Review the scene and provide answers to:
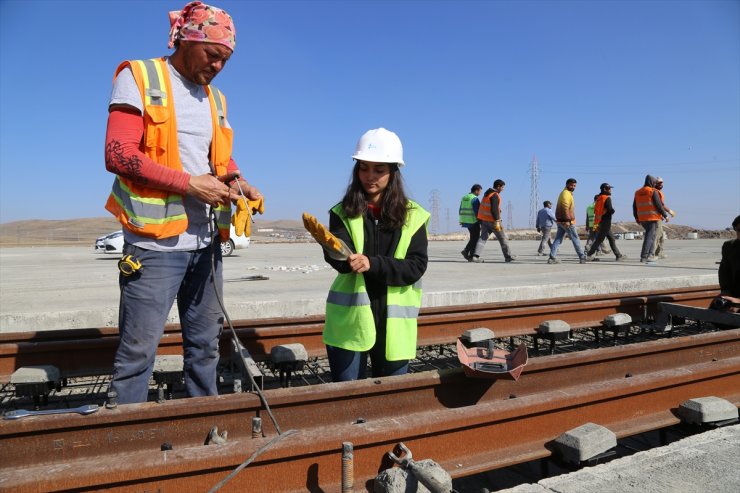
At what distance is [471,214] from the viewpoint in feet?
44.8

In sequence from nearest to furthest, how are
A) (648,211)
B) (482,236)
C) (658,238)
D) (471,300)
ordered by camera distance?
(471,300)
(648,211)
(658,238)
(482,236)

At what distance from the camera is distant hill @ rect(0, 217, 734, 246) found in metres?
42.0

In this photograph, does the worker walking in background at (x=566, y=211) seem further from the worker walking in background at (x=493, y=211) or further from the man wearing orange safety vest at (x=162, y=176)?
the man wearing orange safety vest at (x=162, y=176)

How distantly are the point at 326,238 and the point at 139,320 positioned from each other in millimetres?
1036

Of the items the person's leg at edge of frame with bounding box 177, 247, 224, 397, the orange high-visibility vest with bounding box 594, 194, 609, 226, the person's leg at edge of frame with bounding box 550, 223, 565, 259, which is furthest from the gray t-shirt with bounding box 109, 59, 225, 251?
the orange high-visibility vest with bounding box 594, 194, 609, 226

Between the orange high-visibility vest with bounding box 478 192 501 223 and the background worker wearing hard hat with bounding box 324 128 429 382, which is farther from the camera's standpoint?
the orange high-visibility vest with bounding box 478 192 501 223

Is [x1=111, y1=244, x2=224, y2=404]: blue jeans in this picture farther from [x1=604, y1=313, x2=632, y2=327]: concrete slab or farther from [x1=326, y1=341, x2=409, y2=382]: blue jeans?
[x1=604, y1=313, x2=632, y2=327]: concrete slab

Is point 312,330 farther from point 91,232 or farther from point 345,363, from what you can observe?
point 91,232

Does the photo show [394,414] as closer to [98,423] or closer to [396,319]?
[396,319]

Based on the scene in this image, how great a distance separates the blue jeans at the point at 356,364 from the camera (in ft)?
10.4

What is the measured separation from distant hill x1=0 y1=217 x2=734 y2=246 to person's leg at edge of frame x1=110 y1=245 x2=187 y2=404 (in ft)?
120

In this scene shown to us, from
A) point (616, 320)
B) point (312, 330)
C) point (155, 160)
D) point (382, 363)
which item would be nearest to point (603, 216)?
point (616, 320)

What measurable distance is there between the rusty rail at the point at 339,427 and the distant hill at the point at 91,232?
36.4 m

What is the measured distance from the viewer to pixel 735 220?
529cm
